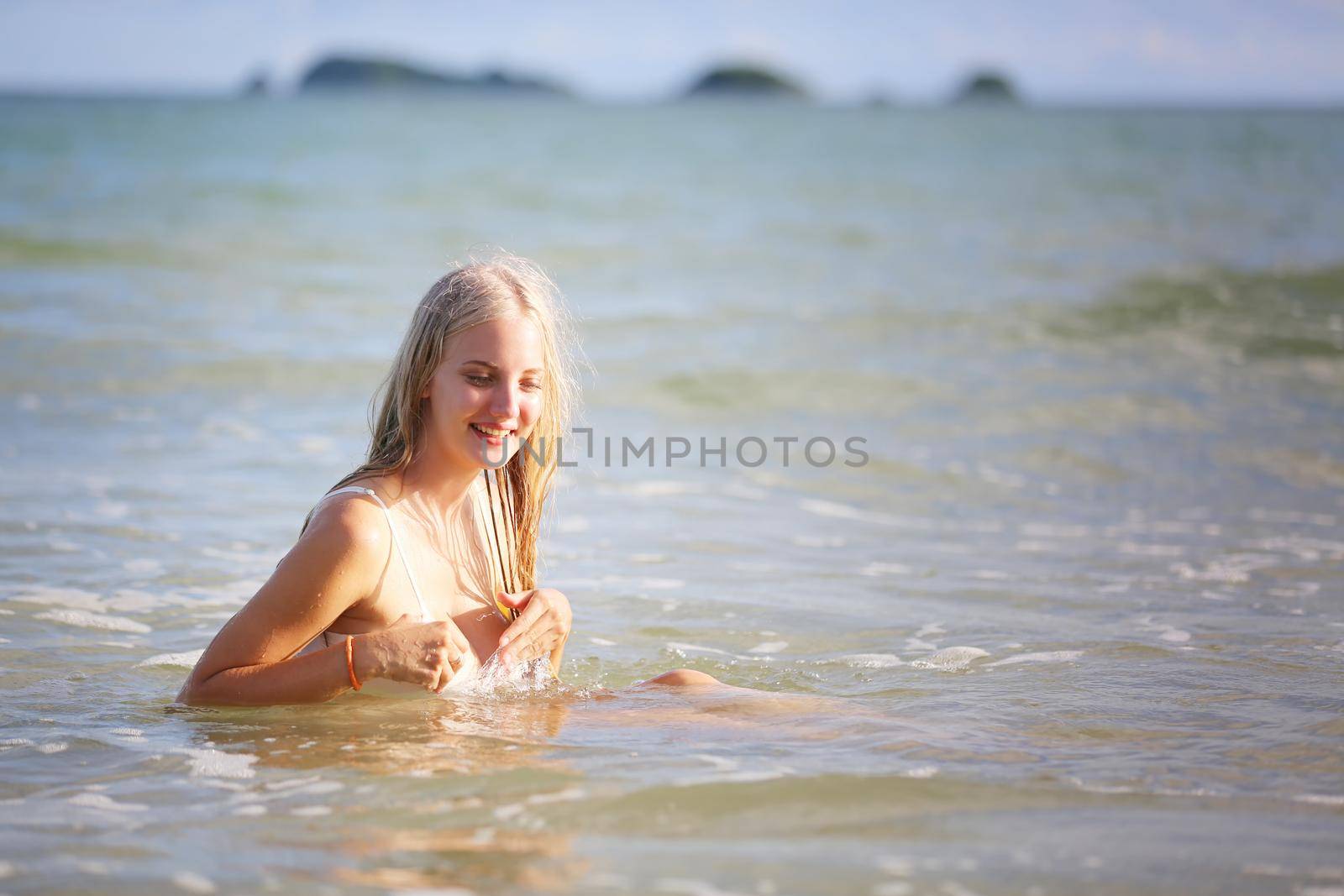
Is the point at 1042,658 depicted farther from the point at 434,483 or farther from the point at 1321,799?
the point at 434,483

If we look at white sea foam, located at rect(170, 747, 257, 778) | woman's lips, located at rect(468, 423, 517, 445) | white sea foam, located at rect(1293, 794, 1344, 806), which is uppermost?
woman's lips, located at rect(468, 423, 517, 445)

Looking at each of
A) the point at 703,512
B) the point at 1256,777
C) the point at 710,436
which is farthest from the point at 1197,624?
the point at 710,436

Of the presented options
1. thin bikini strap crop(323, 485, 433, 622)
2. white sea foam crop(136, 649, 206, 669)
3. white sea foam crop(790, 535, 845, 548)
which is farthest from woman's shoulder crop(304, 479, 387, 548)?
white sea foam crop(790, 535, 845, 548)

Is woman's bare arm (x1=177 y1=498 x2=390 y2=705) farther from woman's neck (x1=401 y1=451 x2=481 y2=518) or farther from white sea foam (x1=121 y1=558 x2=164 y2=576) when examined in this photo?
white sea foam (x1=121 y1=558 x2=164 y2=576)

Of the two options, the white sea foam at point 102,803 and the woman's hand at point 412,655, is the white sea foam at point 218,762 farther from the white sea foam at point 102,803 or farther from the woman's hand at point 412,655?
the woman's hand at point 412,655

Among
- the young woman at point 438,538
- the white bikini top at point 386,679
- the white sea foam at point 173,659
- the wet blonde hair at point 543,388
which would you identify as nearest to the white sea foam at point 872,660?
the young woman at point 438,538

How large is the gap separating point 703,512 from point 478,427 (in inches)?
120

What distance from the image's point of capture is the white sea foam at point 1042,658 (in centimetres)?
430

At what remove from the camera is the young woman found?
131 inches

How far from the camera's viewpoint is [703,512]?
6629mm

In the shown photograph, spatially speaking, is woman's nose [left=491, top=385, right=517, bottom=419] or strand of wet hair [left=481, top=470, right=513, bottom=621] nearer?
woman's nose [left=491, top=385, right=517, bottom=419]

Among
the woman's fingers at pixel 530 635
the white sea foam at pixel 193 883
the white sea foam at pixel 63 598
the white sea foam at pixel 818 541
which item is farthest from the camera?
the white sea foam at pixel 818 541

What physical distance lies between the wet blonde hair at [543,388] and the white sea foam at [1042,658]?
5.12 feet

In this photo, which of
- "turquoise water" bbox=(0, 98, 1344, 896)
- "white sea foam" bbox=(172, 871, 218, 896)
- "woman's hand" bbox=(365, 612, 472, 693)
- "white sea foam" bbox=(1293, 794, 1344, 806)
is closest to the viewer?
"white sea foam" bbox=(172, 871, 218, 896)
